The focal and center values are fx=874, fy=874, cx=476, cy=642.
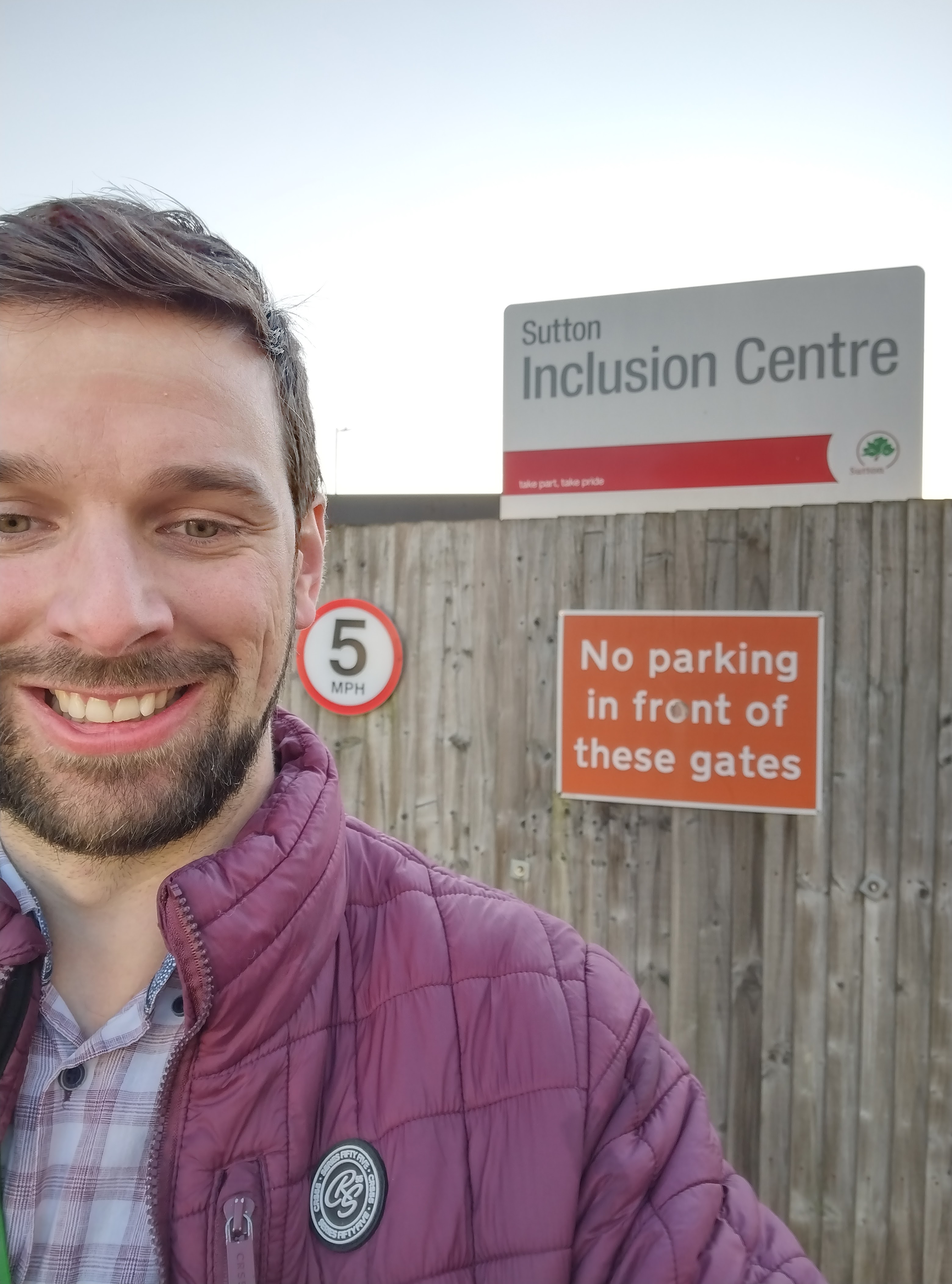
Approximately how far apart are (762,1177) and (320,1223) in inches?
103

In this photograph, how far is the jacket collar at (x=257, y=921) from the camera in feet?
3.51

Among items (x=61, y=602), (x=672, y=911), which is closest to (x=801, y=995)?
(x=672, y=911)

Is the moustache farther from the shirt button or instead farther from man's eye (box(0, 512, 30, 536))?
the shirt button

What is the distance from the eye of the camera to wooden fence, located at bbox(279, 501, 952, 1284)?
2943mm

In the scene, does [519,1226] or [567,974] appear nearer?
[519,1226]

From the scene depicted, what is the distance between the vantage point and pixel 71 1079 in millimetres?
1118

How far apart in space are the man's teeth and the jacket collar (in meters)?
0.21

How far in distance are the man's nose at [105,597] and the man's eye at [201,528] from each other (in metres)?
0.08

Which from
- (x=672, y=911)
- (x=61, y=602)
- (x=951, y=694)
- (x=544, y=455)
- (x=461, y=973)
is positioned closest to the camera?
(x=61, y=602)

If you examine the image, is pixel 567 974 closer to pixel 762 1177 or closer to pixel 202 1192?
pixel 202 1192

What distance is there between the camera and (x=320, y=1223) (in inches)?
41.1

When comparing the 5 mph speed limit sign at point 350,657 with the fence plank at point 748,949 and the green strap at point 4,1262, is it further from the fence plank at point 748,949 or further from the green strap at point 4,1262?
the green strap at point 4,1262

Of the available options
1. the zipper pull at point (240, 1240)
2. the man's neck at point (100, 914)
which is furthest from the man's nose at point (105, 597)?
the zipper pull at point (240, 1240)

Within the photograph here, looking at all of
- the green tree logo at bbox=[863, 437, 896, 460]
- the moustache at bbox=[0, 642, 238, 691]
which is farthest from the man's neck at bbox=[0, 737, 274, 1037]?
the green tree logo at bbox=[863, 437, 896, 460]
